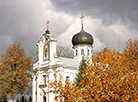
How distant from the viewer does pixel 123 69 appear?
12.1 metres

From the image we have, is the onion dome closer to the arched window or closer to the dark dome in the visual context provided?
the dark dome

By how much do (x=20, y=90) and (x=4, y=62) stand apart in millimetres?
4862

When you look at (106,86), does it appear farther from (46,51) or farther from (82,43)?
(82,43)

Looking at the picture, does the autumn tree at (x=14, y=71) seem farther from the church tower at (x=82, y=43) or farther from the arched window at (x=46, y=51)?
the church tower at (x=82, y=43)

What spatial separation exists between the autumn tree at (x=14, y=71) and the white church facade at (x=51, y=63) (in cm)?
163

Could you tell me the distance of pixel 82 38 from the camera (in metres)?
38.7

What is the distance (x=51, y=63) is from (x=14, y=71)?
5.65 metres

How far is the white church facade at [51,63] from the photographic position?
33.9 metres

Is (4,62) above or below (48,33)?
below

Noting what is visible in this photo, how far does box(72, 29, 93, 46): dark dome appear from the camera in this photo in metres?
38.7

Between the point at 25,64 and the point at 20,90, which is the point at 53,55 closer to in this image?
the point at 25,64

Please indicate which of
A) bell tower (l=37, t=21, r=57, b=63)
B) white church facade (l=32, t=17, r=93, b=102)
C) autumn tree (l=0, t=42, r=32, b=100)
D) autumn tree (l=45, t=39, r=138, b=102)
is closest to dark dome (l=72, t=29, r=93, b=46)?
white church facade (l=32, t=17, r=93, b=102)

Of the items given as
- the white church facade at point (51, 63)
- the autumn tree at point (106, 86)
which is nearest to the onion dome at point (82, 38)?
the white church facade at point (51, 63)

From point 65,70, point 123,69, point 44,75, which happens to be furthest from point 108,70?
point 44,75
